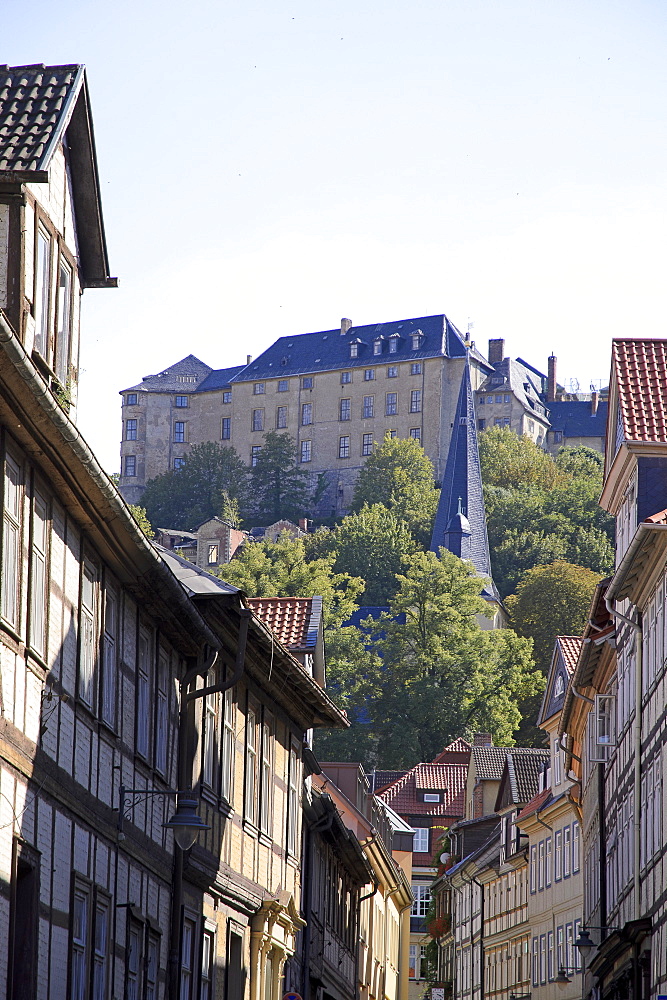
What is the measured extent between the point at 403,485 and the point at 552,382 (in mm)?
42122

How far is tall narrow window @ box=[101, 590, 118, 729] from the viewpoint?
45.2ft

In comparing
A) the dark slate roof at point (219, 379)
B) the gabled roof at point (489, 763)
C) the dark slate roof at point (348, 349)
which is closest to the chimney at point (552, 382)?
the dark slate roof at point (348, 349)

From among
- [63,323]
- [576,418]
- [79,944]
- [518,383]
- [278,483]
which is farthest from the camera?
[576,418]

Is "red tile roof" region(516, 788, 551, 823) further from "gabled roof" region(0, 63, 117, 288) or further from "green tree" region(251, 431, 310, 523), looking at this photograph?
"green tree" region(251, 431, 310, 523)

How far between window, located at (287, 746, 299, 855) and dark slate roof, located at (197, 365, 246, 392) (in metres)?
138

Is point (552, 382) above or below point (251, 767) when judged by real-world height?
above

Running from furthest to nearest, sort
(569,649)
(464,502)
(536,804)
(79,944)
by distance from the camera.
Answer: (464,502) < (536,804) < (569,649) < (79,944)

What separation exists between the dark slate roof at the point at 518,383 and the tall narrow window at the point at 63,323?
14242cm

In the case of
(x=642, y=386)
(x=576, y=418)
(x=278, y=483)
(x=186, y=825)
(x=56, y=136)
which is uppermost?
(x=576, y=418)

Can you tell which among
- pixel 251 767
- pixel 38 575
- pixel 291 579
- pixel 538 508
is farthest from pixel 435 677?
pixel 38 575

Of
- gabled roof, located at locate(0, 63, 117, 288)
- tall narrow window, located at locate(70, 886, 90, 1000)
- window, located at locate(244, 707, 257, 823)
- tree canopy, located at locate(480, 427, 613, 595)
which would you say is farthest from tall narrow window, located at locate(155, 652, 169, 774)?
tree canopy, located at locate(480, 427, 613, 595)

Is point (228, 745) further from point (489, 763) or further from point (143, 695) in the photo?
point (489, 763)

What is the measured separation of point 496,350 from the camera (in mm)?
165875

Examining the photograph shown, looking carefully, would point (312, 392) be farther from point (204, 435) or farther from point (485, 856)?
point (485, 856)
